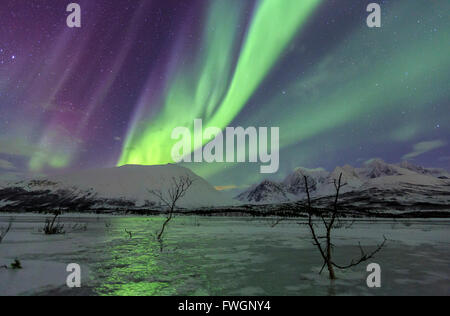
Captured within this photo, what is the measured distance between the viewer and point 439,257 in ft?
55.4

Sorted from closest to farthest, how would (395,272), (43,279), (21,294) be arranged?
1. (21,294)
2. (43,279)
3. (395,272)

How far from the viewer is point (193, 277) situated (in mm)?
11344
